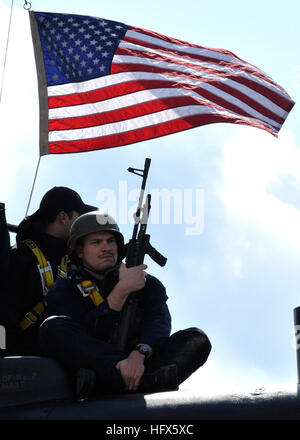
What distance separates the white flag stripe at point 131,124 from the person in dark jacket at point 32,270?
4.02ft

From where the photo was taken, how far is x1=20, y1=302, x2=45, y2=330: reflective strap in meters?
6.52

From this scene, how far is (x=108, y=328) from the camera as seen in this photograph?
222 inches

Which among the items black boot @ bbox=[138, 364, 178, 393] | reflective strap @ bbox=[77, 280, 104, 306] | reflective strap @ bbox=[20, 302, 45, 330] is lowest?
black boot @ bbox=[138, 364, 178, 393]

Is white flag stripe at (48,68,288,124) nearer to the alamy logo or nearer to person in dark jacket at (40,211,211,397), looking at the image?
person in dark jacket at (40,211,211,397)

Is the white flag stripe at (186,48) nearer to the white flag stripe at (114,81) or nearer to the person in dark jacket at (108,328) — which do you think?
the white flag stripe at (114,81)

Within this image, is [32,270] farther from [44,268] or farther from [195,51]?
[195,51]

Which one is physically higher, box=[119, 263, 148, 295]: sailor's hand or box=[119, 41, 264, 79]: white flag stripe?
box=[119, 41, 264, 79]: white flag stripe

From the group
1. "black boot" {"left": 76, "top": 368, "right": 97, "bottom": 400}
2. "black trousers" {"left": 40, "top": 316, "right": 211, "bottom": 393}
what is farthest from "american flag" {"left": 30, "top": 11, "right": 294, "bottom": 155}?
"black boot" {"left": 76, "top": 368, "right": 97, "bottom": 400}

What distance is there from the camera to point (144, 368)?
5324 millimetres

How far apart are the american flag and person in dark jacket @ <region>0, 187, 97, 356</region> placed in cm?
124

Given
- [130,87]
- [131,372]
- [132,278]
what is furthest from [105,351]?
[130,87]

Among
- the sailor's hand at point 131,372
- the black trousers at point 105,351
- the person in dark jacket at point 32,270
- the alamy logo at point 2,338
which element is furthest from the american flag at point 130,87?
the sailor's hand at point 131,372

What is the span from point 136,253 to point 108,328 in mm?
720
